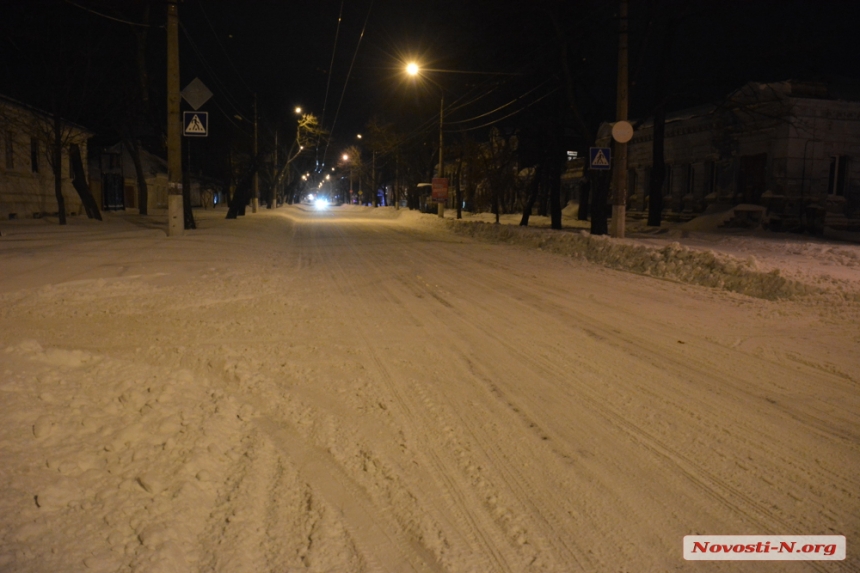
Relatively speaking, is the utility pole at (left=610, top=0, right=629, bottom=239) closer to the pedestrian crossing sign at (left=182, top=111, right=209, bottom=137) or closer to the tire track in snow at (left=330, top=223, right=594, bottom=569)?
the pedestrian crossing sign at (left=182, top=111, right=209, bottom=137)

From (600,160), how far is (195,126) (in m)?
10.8

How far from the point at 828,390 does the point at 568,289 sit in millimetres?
6183

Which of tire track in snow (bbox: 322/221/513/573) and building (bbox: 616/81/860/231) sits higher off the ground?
building (bbox: 616/81/860/231)

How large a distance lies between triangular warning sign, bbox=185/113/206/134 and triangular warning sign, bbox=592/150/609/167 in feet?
34.1

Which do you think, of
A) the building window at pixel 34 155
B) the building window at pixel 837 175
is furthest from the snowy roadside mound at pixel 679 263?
the building window at pixel 34 155

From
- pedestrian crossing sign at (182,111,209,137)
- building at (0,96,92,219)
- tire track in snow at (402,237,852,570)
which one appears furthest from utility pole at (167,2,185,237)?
tire track in snow at (402,237,852,570)

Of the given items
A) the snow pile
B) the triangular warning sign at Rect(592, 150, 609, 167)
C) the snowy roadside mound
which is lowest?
the snow pile

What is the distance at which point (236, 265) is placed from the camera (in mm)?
14031

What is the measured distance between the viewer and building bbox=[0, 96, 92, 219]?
2671 cm

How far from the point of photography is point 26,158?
29312 millimetres

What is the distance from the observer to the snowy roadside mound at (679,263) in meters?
11.4

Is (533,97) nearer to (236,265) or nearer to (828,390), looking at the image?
(236,265)

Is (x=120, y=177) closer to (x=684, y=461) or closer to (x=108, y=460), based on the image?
(x=108, y=460)

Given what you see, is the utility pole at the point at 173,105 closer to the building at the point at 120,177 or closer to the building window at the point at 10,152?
the building window at the point at 10,152
